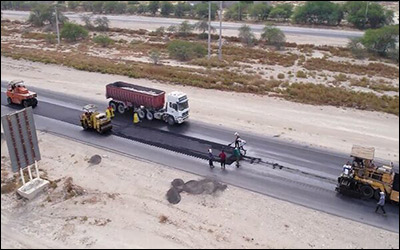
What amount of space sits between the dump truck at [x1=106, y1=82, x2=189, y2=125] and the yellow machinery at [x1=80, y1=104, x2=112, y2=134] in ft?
10.6

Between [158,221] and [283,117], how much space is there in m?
16.8

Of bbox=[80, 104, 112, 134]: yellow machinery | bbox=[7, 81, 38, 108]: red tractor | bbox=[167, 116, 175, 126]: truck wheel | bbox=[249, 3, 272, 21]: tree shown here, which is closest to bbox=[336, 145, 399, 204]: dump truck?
bbox=[167, 116, 175, 126]: truck wheel

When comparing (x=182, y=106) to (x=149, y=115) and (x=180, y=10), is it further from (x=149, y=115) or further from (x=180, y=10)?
(x=180, y=10)

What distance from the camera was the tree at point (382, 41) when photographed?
57.8 meters

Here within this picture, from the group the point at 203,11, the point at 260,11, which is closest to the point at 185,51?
the point at 260,11

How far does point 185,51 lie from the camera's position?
53312 mm

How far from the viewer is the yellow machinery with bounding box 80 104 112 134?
2700cm

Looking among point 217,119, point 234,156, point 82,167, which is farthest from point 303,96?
point 82,167

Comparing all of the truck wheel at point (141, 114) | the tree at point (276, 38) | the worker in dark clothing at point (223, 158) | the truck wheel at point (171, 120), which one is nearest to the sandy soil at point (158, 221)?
the worker in dark clothing at point (223, 158)

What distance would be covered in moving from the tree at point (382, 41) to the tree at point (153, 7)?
197ft

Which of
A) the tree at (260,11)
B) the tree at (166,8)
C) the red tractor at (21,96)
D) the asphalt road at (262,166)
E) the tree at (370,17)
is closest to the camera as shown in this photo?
the asphalt road at (262,166)

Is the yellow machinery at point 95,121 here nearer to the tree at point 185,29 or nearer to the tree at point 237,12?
the tree at point 185,29

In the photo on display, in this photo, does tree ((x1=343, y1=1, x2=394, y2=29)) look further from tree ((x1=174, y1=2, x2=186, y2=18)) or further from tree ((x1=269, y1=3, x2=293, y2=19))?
tree ((x1=174, y1=2, x2=186, y2=18))

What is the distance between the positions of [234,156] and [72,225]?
10.7m
